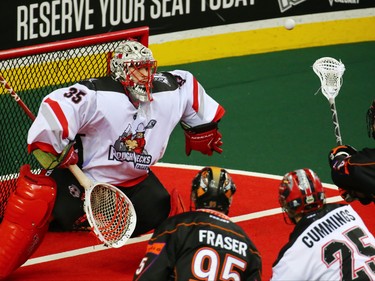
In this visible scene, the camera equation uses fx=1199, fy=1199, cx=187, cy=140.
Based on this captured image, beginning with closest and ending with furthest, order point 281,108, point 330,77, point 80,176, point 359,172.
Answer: point 359,172 < point 80,176 < point 330,77 < point 281,108

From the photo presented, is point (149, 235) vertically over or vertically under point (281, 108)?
over

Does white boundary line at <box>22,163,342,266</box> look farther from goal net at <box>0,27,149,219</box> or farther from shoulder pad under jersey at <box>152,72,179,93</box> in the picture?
shoulder pad under jersey at <box>152,72,179,93</box>

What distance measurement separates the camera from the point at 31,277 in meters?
7.02

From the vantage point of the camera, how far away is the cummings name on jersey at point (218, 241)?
546 centimetres

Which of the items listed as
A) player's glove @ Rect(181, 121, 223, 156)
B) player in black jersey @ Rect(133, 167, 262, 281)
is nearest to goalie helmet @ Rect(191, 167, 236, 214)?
player in black jersey @ Rect(133, 167, 262, 281)

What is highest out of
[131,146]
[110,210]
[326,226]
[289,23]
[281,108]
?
[326,226]

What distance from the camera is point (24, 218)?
6.75 meters

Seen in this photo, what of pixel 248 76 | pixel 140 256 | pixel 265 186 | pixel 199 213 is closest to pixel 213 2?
pixel 248 76

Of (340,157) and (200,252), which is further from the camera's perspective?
(340,157)

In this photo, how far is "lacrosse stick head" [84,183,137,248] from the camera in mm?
6789

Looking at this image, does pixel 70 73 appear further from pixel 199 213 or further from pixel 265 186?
pixel 199 213

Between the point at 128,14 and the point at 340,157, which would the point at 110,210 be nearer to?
the point at 340,157

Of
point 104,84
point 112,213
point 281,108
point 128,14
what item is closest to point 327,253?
point 112,213

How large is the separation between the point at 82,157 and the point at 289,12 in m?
4.83
